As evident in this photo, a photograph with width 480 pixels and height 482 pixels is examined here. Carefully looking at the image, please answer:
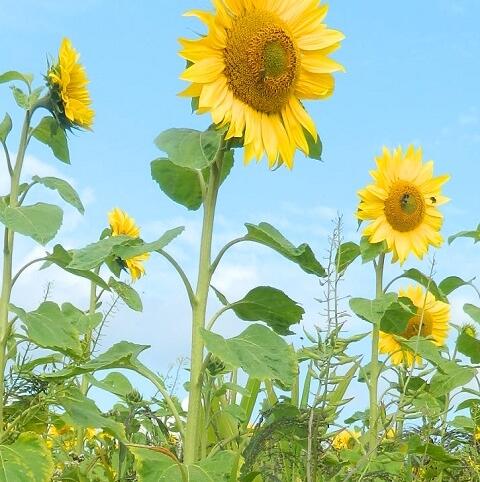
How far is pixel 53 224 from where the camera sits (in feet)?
9.95

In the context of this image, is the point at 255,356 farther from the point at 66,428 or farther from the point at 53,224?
the point at 66,428

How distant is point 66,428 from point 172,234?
275 centimetres

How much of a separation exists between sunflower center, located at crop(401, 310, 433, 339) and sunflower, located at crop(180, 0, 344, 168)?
7.92 feet

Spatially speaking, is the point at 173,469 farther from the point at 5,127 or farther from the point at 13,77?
the point at 13,77

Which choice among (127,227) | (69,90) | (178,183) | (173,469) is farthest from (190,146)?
(127,227)

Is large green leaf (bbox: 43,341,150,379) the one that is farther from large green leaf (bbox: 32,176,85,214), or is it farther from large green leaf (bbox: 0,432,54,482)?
large green leaf (bbox: 32,176,85,214)

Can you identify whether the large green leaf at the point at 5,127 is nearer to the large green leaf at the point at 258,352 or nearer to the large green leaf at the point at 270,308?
the large green leaf at the point at 270,308

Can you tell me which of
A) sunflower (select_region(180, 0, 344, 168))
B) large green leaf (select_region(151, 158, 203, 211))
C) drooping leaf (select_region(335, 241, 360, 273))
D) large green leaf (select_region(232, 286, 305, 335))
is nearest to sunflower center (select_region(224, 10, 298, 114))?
sunflower (select_region(180, 0, 344, 168))

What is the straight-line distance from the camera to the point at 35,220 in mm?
3064

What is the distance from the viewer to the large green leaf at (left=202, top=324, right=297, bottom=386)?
2.38 meters

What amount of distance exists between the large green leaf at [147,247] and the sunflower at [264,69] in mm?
332

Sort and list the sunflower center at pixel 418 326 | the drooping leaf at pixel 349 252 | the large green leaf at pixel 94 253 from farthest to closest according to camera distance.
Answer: the sunflower center at pixel 418 326 → the drooping leaf at pixel 349 252 → the large green leaf at pixel 94 253

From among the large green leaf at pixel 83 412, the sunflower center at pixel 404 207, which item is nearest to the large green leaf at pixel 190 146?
the large green leaf at pixel 83 412

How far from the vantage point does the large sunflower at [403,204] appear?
4590 millimetres
